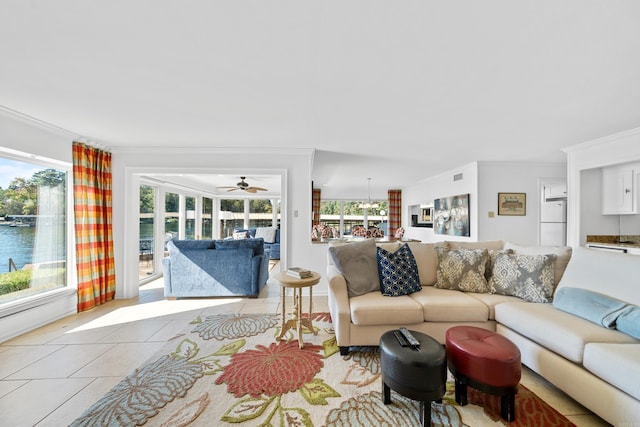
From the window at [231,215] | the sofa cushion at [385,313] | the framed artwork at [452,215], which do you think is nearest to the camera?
the sofa cushion at [385,313]

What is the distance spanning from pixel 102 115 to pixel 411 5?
122 inches

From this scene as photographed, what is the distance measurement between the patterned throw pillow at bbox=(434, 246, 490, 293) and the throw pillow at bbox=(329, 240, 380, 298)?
2.37ft

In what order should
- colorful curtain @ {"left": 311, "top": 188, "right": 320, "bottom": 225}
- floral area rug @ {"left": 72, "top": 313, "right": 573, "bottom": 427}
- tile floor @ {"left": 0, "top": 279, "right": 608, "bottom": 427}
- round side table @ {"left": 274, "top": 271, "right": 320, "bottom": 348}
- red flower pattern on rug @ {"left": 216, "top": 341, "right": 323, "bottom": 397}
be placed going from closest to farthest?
floral area rug @ {"left": 72, "top": 313, "right": 573, "bottom": 427} → tile floor @ {"left": 0, "top": 279, "right": 608, "bottom": 427} → red flower pattern on rug @ {"left": 216, "top": 341, "right": 323, "bottom": 397} → round side table @ {"left": 274, "top": 271, "right": 320, "bottom": 348} → colorful curtain @ {"left": 311, "top": 188, "right": 320, "bottom": 225}

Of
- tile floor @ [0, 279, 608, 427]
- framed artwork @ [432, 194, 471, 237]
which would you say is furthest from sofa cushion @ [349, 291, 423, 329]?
framed artwork @ [432, 194, 471, 237]

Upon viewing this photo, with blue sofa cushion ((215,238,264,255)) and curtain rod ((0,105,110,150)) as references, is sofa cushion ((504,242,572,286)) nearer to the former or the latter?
blue sofa cushion ((215,238,264,255))

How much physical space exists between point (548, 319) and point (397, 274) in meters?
1.13

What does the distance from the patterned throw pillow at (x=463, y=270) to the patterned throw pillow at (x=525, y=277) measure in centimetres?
12

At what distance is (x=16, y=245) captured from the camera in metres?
2.88

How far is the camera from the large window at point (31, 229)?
9.12 feet

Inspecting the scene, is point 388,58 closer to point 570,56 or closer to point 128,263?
point 570,56

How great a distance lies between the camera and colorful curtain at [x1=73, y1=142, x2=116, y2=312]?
334cm

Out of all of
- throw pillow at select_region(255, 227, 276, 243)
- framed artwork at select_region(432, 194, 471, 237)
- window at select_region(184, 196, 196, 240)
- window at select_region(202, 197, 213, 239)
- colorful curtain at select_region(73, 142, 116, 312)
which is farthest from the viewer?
throw pillow at select_region(255, 227, 276, 243)

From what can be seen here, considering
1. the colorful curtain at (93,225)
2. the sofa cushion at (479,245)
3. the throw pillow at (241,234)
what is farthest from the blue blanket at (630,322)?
the throw pillow at (241,234)

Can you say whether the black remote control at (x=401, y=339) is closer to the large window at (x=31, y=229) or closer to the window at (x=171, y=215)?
the large window at (x=31, y=229)
